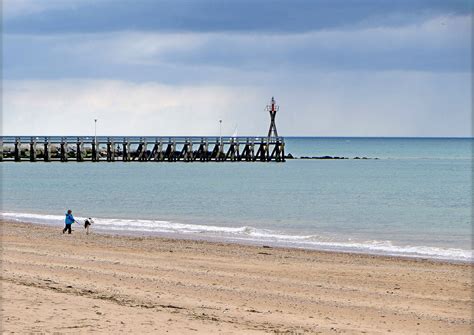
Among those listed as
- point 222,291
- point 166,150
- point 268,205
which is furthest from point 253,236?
point 166,150

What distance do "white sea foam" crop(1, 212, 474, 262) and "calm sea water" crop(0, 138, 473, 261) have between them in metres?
0.03

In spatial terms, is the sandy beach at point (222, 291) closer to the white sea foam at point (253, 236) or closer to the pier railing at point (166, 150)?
the white sea foam at point (253, 236)

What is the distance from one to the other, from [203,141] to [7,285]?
68.9 metres

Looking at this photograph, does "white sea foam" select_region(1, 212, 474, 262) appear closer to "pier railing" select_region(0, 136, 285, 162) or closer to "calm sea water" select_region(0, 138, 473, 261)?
"calm sea water" select_region(0, 138, 473, 261)

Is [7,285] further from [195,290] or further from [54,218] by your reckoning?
[54,218]

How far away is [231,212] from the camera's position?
3572 centimetres

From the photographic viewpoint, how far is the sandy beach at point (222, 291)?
10.7 meters

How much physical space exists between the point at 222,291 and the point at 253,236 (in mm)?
11845

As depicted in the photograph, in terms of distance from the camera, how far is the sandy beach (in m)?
10.7

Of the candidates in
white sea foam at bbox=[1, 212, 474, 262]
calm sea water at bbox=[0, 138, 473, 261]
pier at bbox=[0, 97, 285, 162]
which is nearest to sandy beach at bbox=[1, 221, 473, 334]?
white sea foam at bbox=[1, 212, 474, 262]

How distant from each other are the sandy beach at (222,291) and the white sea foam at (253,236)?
1.91m

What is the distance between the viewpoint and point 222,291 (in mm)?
13852

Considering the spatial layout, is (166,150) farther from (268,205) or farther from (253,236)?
(253,236)

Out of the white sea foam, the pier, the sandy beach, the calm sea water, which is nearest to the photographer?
the sandy beach
